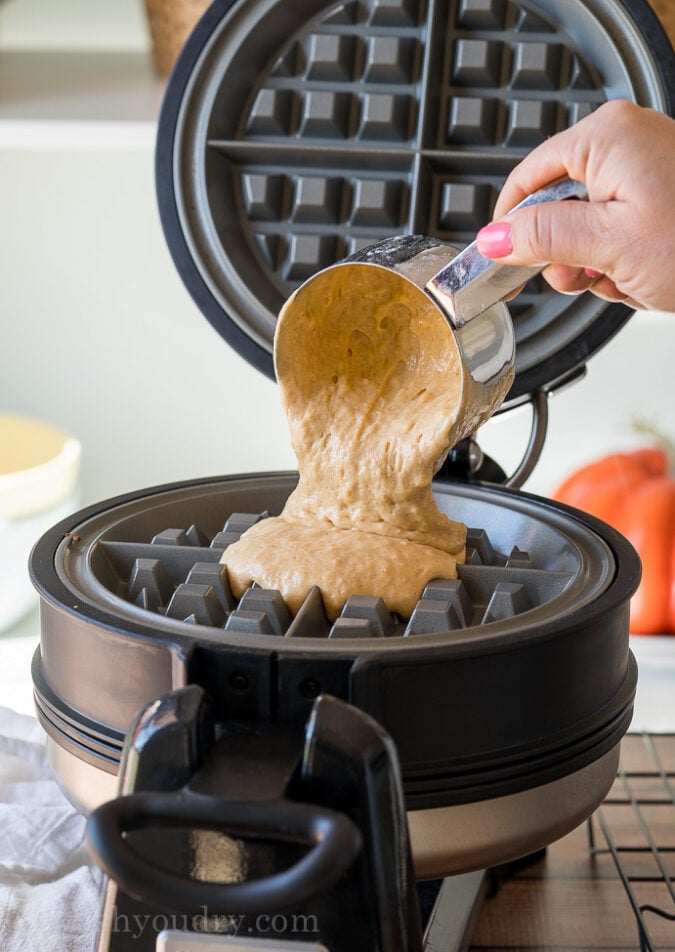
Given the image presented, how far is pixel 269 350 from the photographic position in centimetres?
137

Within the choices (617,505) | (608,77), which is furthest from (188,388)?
(608,77)

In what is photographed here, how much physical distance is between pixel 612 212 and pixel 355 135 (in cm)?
56

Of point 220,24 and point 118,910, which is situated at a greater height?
point 220,24

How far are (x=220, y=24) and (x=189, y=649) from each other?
868 mm

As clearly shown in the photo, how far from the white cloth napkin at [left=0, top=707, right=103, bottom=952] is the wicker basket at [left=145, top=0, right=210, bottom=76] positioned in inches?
49.7

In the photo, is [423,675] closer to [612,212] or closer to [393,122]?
[612,212]

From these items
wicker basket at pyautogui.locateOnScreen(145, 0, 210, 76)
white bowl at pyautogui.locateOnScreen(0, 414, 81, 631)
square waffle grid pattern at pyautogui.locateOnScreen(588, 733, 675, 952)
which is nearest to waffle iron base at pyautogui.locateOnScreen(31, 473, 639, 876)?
square waffle grid pattern at pyautogui.locateOnScreen(588, 733, 675, 952)

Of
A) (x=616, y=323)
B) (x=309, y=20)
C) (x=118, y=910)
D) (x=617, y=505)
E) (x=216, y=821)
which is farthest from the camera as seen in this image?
(x=617, y=505)

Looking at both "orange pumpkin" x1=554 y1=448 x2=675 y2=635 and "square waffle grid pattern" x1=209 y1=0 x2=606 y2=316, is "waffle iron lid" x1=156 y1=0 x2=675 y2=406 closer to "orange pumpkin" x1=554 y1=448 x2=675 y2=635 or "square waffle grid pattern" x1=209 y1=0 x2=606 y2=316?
"square waffle grid pattern" x1=209 y1=0 x2=606 y2=316

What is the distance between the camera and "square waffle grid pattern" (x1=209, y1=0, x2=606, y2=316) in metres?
1.40

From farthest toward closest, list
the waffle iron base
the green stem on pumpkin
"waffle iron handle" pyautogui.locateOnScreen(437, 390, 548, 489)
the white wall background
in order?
the green stem on pumpkin → the white wall background → "waffle iron handle" pyautogui.locateOnScreen(437, 390, 548, 489) → the waffle iron base

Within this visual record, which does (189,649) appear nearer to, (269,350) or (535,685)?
(535,685)

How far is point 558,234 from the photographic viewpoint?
994 millimetres

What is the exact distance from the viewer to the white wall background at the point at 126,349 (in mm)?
2496
